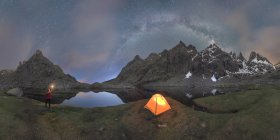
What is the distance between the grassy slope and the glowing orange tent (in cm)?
88

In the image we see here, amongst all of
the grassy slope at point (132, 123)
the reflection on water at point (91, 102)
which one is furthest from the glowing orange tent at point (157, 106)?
the reflection on water at point (91, 102)

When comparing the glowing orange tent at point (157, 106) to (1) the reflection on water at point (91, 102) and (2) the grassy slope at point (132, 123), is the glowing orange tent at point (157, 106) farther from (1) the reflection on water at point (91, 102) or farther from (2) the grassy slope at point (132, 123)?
(1) the reflection on water at point (91, 102)

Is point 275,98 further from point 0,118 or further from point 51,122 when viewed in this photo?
point 0,118

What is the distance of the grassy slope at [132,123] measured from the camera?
102 ft

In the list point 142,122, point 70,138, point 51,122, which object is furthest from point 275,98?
point 51,122

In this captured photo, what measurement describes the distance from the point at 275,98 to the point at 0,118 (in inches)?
1573

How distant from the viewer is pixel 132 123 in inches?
1416

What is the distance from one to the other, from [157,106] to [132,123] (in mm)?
5469

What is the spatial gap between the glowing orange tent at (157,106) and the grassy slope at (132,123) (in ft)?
2.88

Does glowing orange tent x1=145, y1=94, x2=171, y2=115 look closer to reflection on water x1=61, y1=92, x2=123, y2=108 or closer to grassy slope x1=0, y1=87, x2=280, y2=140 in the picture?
grassy slope x1=0, y1=87, x2=280, y2=140

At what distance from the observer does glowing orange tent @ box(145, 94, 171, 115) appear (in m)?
38.9

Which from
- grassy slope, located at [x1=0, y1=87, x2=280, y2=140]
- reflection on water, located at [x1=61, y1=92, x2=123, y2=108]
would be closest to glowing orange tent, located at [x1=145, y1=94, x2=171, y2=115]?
grassy slope, located at [x1=0, y1=87, x2=280, y2=140]

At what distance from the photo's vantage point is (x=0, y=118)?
108ft

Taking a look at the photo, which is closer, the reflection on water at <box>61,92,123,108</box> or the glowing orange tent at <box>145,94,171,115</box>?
the glowing orange tent at <box>145,94,171,115</box>
